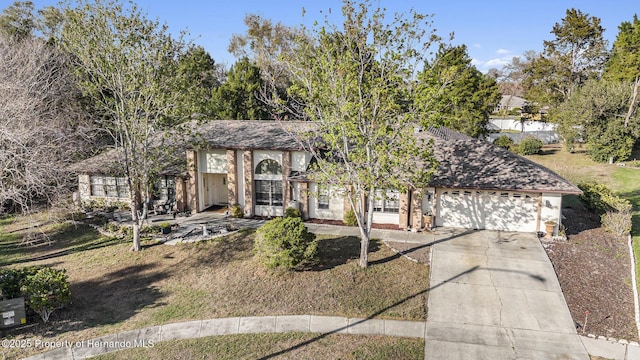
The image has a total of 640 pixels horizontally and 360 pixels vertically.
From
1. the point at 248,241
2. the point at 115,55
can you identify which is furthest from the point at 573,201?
the point at 115,55

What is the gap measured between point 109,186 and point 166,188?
398 cm

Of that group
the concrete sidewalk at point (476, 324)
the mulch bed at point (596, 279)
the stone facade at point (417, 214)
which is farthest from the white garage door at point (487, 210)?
the concrete sidewalk at point (476, 324)

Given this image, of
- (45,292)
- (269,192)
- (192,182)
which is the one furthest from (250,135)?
(45,292)

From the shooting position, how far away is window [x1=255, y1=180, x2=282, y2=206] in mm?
23484

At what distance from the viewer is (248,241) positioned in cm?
1998

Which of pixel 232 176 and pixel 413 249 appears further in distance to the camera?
pixel 232 176

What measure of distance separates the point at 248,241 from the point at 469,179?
38.2ft

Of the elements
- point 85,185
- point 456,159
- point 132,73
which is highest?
point 132,73

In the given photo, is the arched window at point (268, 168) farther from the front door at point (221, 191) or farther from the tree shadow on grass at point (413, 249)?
the tree shadow on grass at point (413, 249)

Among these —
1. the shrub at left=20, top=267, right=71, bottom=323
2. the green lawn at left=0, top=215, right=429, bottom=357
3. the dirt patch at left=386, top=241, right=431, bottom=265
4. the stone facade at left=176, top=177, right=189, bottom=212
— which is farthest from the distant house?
the shrub at left=20, top=267, right=71, bottom=323

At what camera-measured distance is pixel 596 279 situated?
15.5m

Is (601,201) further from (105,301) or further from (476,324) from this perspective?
(105,301)

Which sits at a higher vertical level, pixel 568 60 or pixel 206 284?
pixel 568 60

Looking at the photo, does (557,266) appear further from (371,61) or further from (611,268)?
(371,61)
